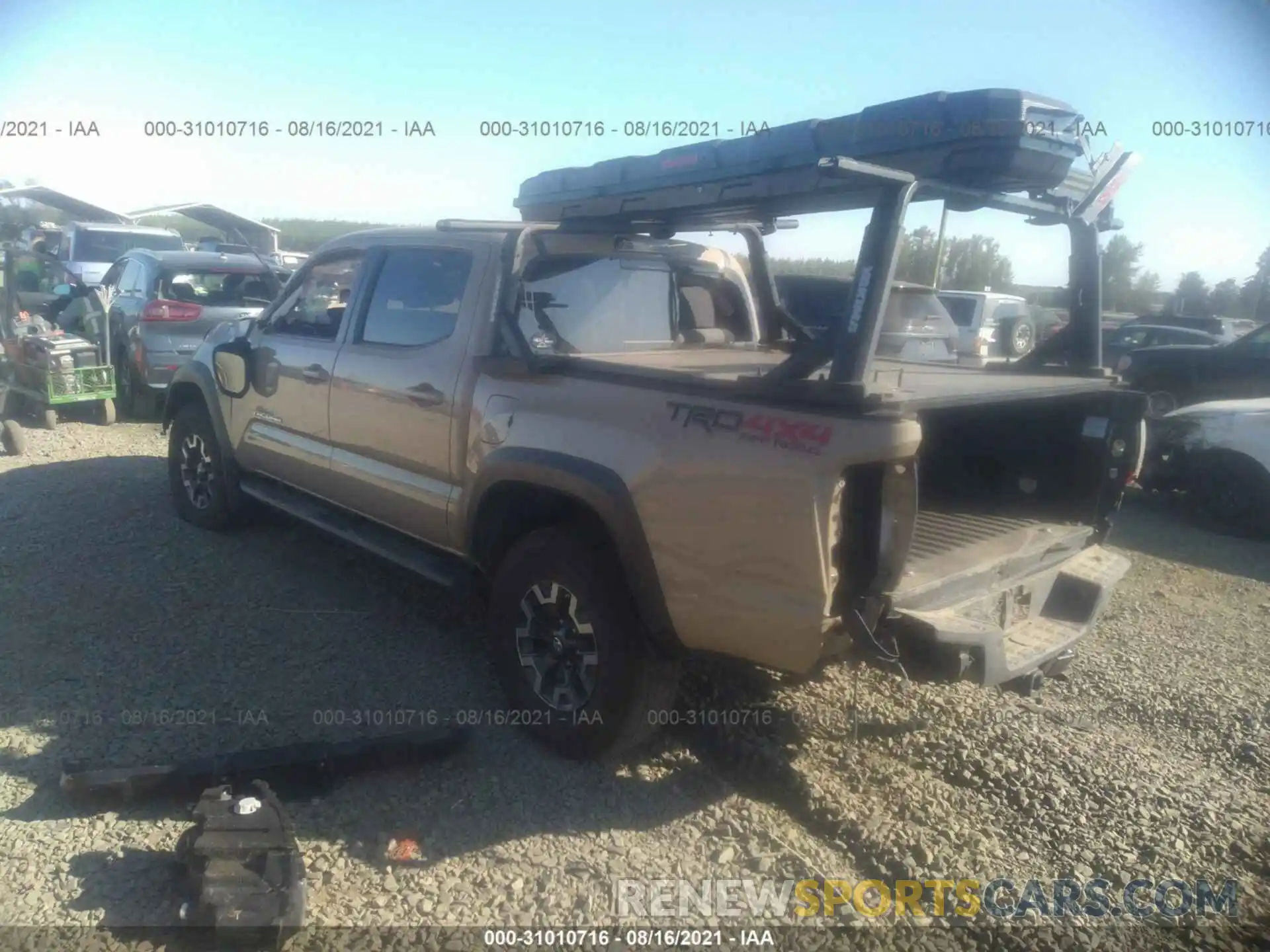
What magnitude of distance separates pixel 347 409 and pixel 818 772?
268 centimetres

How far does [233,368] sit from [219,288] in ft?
16.2

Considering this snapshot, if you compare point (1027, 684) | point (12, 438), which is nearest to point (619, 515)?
point (1027, 684)

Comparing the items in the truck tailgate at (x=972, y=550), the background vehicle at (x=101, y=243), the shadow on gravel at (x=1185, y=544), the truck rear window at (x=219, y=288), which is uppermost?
the background vehicle at (x=101, y=243)

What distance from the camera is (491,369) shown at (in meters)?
3.66

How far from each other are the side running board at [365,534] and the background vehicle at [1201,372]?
861 centimetres

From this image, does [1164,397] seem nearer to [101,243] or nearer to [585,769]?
[585,769]

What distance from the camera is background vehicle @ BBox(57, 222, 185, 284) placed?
16.1 meters

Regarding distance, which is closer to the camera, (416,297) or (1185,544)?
(416,297)

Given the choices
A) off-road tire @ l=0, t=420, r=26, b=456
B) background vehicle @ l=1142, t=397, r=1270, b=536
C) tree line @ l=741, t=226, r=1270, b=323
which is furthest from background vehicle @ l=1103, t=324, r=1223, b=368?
off-road tire @ l=0, t=420, r=26, b=456

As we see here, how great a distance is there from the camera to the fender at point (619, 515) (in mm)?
3078

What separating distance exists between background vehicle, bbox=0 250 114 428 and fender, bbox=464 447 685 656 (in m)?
7.15

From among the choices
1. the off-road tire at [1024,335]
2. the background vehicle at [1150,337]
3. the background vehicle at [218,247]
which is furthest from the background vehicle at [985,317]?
the background vehicle at [218,247]

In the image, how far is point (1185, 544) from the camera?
23.4ft

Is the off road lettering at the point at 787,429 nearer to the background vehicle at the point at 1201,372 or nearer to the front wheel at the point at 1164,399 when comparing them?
the background vehicle at the point at 1201,372
